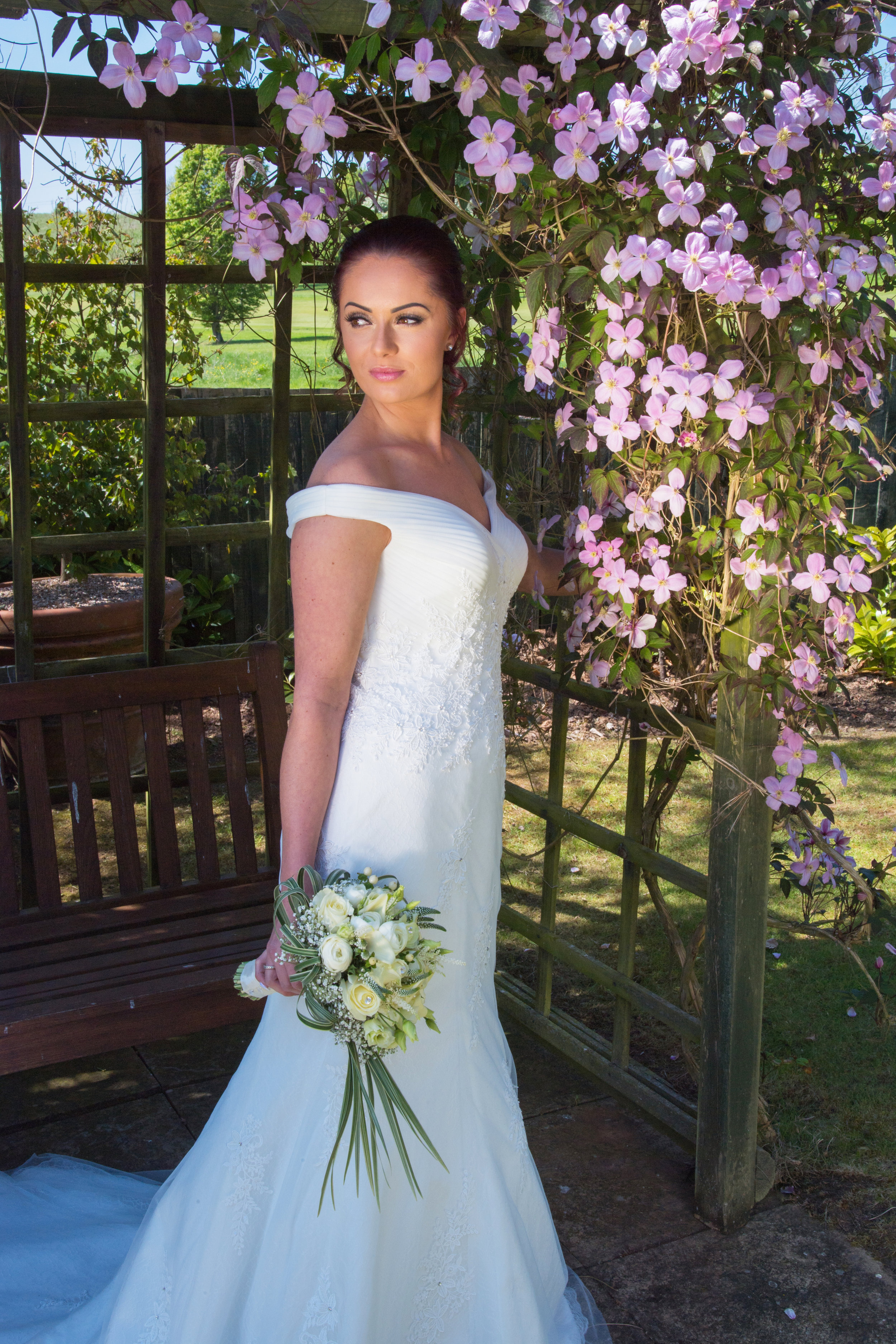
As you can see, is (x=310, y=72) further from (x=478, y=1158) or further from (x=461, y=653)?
(x=478, y=1158)

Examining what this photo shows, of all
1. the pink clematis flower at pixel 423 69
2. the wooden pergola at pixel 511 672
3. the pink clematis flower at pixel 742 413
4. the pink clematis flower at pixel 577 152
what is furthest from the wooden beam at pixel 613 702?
the pink clematis flower at pixel 423 69

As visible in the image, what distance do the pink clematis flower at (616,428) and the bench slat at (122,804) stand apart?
1.64 metres

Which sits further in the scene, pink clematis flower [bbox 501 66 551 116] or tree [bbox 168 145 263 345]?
tree [bbox 168 145 263 345]

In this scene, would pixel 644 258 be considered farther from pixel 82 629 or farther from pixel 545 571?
pixel 82 629

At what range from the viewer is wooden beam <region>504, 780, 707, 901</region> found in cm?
278

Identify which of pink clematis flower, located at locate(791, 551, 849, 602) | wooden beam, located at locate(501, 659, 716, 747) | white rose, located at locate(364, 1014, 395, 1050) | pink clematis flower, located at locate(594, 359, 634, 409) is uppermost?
pink clematis flower, located at locate(594, 359, 634, 409)

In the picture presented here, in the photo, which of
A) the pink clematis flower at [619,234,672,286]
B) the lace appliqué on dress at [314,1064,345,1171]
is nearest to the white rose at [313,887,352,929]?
the lace appliqué on dress at [314,1064,345,1171]

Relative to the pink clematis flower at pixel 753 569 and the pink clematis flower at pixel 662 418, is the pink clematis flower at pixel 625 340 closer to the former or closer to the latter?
the pink clematis flower at pixel 662 418

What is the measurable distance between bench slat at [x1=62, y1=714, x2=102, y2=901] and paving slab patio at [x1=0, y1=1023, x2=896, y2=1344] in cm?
60

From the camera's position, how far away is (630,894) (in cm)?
305

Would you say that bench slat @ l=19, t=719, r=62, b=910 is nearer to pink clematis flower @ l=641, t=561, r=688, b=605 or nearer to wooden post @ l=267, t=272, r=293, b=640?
wooden post @ l=267, t=272, r=293, b=640

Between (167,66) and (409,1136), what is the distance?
1968 mm

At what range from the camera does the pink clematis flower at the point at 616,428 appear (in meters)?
2.14

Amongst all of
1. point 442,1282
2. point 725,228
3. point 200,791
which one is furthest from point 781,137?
point 200,791
